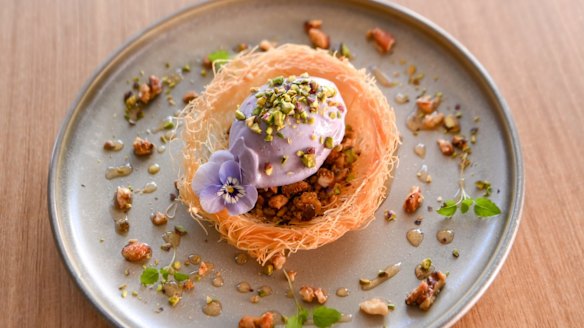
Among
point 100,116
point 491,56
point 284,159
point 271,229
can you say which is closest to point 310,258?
point 271,229

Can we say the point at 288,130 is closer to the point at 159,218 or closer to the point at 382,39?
the point at 159,218

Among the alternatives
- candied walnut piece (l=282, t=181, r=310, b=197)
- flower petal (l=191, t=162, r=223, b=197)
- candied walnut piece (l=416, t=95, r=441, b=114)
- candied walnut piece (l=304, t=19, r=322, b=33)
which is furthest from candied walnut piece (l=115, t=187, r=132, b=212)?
candied walnut piece (l=416, t=95, r=441, b=114)

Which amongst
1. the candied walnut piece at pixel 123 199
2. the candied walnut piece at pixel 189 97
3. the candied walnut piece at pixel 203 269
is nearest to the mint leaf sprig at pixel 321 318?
the candied walnut piece at pixel 203 269

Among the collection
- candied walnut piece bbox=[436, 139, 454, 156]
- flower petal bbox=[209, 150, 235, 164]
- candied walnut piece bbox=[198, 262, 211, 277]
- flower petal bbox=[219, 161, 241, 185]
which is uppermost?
candied walnut piece bbox=[436, 139, 454, 156]

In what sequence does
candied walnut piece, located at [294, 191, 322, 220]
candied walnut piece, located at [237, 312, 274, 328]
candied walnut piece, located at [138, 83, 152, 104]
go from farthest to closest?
candied walnut piece, located at [138, 83, 152, 104] → candied walnut piece, located at [294, 191, 322, 220] → candied walnut piece, located at [237, 312, 274, 328]

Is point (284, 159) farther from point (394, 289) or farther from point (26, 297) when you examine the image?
point (26, 297)

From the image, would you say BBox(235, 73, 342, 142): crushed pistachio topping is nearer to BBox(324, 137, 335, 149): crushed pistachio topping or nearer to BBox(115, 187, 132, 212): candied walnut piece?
BBox(324, 137, 335, 149): crushed pistachio topping

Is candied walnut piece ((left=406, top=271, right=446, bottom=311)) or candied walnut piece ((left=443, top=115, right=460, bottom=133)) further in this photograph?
candied walnut piece ((left=443, top=115, right=460, bottom=133))
